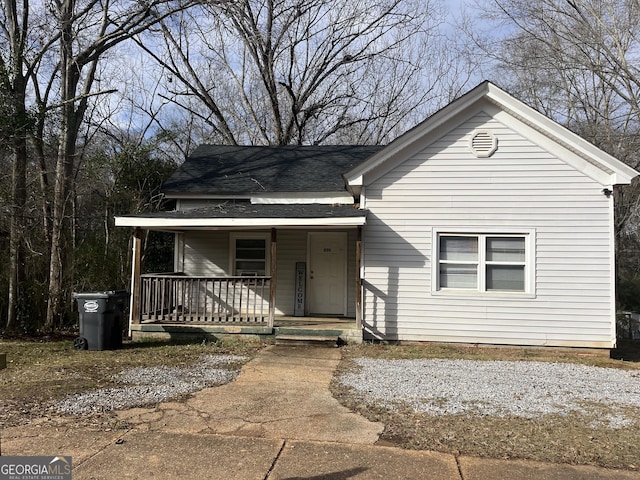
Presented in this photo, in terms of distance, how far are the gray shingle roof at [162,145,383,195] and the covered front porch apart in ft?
3.67

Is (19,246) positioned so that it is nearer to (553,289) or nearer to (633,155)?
(553,289)

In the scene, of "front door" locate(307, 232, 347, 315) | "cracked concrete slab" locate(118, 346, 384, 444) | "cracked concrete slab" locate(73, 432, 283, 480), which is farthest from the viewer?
"front door" locate(307, 232, 347, 315)

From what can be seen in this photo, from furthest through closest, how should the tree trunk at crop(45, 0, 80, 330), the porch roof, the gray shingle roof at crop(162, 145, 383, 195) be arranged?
the gray shingle roof at crop(162, 145, 383, 195) → the tree trunk at crop(45, 0, 80, 330) → the porch roof

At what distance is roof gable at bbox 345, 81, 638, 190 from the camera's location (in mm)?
9344

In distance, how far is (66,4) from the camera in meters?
12.4

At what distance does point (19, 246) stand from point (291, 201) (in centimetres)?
630

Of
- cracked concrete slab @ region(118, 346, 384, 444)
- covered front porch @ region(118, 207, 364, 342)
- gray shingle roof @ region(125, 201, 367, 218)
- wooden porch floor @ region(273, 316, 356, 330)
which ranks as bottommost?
cracked concrete slab @ region(118, 346, 384, 444)

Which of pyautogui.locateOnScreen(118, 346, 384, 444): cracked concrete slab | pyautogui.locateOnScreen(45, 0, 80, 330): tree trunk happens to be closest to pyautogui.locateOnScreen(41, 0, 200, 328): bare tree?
pyautogui.locateOnScreen(45, 0, 80, 330): tree trunk

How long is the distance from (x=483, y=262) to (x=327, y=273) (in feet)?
12.3

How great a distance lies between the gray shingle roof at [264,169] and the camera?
12.3 meters

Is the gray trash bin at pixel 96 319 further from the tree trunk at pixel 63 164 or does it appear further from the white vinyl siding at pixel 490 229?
the white vinyl siding at pixel 490 229

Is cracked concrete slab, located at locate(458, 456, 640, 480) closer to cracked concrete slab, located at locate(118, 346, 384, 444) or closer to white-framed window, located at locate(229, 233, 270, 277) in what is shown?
cracked concrete slab, located at locate(118, 346, 384, 444)

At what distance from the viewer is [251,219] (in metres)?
9.70

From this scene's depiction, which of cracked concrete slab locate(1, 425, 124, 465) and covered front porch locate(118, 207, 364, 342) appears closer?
cracked concrete slab locate(1, 425, 124, 465)
